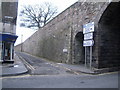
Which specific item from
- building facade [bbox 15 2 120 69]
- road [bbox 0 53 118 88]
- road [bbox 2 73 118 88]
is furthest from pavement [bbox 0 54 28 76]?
building facade [bbox 15 2 120 69]

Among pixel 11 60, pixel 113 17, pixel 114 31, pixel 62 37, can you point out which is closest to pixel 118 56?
pixel 114 31

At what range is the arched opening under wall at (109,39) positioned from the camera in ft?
34.6

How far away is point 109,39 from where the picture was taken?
36.2 feet

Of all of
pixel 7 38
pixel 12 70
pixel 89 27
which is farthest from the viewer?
pixel 7 38

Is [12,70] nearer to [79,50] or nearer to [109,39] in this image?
[79,50]

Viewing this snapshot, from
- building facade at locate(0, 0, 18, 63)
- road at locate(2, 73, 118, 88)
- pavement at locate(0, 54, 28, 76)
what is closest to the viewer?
road at locate(2, 73, 118, 88)

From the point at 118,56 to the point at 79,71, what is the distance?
11.0 feet

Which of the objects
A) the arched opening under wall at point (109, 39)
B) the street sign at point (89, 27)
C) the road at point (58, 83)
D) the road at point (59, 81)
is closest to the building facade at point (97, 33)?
the arched opening under wall at point (109, 39)

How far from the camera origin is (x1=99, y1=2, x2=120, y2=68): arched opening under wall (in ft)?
34.6

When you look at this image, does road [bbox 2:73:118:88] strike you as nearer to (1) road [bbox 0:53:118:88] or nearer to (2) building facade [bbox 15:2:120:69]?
(1) road [bbox 0:53:118:88]

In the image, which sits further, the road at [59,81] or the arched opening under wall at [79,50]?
the arched opening under wall at [79,50]

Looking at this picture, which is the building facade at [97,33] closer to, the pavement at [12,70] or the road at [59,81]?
the road at [59,81]

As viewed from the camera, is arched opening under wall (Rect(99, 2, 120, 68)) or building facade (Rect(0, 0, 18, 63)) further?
building facade (Rect(0, 0, 18, 63))

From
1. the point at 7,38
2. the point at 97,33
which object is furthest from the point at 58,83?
the point at 7,38
